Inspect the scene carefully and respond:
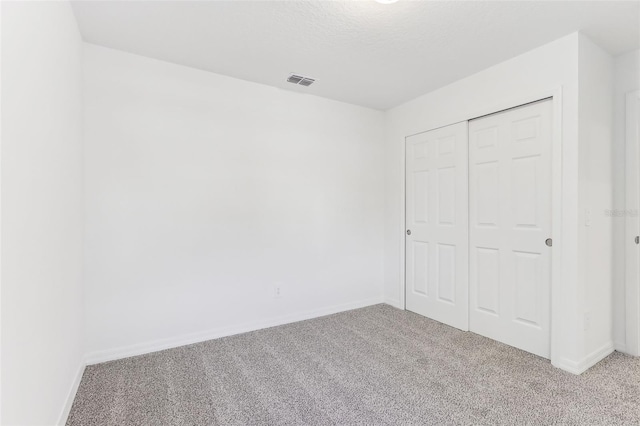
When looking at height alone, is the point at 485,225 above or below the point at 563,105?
below

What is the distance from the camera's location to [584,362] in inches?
85.2

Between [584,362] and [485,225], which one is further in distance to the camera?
[485,225]

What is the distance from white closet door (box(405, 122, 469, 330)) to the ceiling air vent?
4.29 ft

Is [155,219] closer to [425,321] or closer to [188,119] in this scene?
[188,119]

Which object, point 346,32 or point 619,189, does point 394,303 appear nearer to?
point 619,189

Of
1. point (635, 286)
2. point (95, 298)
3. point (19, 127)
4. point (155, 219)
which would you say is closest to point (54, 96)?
point (19, 127)

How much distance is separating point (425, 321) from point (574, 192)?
5.78 feet

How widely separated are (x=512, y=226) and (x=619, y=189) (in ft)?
2.74

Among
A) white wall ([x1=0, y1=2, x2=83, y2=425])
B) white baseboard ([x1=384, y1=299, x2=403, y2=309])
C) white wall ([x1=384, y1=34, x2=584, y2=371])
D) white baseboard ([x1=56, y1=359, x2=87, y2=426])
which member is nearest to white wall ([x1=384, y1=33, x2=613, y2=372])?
white wall ([x1=384, y1=34, x2=584, y2=371])

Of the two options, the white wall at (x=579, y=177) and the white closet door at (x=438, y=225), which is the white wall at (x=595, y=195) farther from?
the white closet door at (x=438, y=225)

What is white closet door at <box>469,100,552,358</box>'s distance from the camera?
2.37 meters

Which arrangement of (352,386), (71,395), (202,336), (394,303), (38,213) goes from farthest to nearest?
(394,303), (202,336), (352,386), (71,395), (38,213)

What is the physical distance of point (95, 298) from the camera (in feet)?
7.54

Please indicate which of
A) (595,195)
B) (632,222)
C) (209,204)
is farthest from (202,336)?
(632,222)
